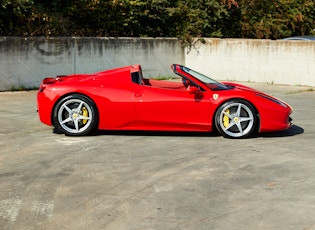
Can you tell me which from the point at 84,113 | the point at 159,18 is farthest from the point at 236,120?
the point at 159,18

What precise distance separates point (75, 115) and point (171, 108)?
1.44 meters

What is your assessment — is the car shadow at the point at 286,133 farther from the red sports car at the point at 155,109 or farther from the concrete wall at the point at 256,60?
the concrete wall at the point at 256,60

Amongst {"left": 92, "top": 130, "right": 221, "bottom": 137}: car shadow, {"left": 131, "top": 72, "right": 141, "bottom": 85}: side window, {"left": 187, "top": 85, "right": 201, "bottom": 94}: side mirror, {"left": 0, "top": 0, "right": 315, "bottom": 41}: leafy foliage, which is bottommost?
{"left": 92, "top": 130, "right": 221, "bottom": 137}: car shadow

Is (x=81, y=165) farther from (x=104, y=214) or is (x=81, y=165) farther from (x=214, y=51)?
(x=214, y=51)

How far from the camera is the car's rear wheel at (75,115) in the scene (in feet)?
30.0

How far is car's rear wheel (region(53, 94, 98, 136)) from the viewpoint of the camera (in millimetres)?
9141

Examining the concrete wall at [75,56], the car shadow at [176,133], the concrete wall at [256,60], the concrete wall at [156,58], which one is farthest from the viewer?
the concrete wall at [256,60]

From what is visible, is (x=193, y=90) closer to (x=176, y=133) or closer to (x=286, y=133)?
(x=176, y=133)

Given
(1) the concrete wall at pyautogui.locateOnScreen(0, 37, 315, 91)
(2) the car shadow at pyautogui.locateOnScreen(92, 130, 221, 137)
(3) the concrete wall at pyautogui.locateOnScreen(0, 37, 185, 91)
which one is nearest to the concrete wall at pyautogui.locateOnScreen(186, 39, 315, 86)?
(1) the concrete wall at pyautogui.locateOnScreen(0, 37, 315, 91)

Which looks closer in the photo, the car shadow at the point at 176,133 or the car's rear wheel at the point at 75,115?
the car's rear wheel at the point at 75,115

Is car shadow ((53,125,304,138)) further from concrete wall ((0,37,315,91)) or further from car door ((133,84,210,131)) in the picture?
concrete wall ((0,37,315,91))

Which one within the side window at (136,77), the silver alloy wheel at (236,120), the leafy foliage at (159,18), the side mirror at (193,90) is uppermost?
the leafy foliage at (159,18)

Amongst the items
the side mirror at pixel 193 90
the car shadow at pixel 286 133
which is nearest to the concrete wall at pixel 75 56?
the side mirror at pixel 193 90

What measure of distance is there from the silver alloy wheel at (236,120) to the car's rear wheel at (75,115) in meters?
1.92
